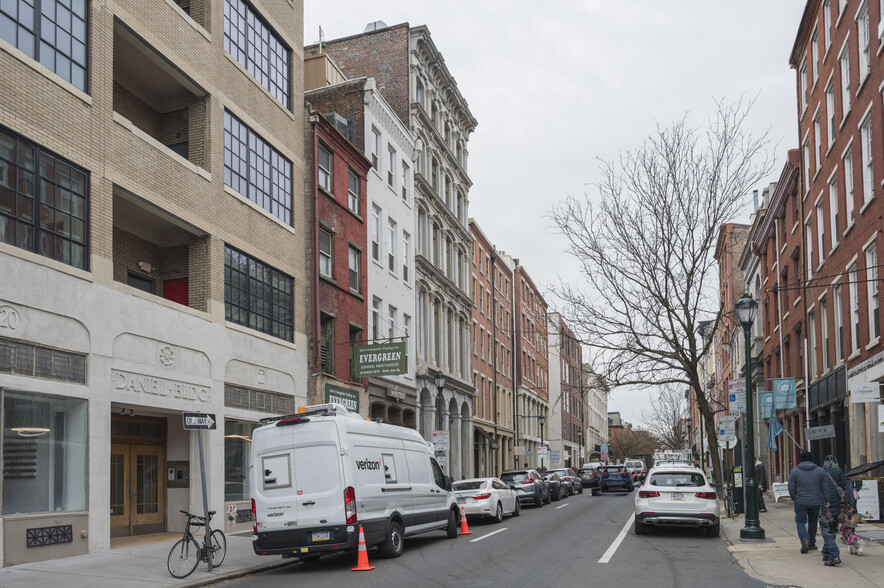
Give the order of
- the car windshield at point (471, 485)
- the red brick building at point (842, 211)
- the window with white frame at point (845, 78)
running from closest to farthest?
the red brick building at point (842, 211), the car windshield at point (471, 485), the window with white frame at point (845, 78)

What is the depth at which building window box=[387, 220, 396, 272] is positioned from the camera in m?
34.4

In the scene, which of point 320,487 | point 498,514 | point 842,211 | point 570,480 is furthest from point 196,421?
point 570,480

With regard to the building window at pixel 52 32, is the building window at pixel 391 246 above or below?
below

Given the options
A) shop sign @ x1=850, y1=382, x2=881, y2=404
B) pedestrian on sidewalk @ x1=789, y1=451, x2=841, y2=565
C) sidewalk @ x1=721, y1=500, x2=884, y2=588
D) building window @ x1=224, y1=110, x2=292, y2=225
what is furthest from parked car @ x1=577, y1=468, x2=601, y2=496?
pedestrian on sidewalk @ x1=789, y1=451, x2=841, y2=565

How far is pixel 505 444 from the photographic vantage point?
57.9m

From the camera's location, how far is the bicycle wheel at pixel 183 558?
43.1ft

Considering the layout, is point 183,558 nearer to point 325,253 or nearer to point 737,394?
point 737,394

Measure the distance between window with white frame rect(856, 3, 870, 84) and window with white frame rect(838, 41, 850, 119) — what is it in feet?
4.84

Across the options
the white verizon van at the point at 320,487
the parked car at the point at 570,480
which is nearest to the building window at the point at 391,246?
the parked car at the point at 570,480

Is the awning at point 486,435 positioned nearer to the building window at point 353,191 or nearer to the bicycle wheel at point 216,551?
the building window at point 353,191

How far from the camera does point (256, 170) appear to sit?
23.7 meters

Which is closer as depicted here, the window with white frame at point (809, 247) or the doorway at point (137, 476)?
the doorway at point (137, 476)

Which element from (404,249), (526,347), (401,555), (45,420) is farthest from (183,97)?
(526,347)

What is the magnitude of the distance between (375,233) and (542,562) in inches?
801
